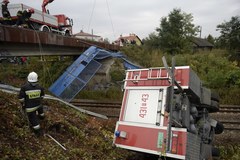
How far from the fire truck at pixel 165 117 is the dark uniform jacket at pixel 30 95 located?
7.36 ft

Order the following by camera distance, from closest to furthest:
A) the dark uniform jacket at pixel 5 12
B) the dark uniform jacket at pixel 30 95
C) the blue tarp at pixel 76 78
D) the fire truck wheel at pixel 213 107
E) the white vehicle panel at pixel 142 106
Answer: the dark uniform jacket at pixel 30 95 → the white vehicle panel at pixel 142 106 → the fire truck wheel at pixel 213 107 → the dark uniform jacket at pixel 5 12 → the blue tarp at pixel 76 78

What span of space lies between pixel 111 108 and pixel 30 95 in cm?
855

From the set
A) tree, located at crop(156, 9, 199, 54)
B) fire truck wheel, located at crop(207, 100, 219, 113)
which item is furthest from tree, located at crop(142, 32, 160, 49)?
fire truck wheel, located at crop(207, 100, 219, 113)

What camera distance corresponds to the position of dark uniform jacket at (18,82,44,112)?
6020mm

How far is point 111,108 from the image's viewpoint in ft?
47.1

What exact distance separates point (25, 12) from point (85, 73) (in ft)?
16.4

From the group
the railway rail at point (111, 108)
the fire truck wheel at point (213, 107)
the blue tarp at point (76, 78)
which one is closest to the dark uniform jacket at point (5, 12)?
the blue tarp at point (76, 78)

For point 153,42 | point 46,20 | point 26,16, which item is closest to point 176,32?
point 153,42

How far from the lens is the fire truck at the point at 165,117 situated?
18.3 ft

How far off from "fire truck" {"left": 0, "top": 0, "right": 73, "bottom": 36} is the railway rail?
580cm

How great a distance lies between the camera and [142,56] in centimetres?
2244

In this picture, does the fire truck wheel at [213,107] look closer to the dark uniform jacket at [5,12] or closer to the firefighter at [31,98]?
the firefighter at [31,98]

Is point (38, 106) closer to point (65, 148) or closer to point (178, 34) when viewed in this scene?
point (65, 148)

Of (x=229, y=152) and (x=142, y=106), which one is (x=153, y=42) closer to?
(x=229, y=152)
